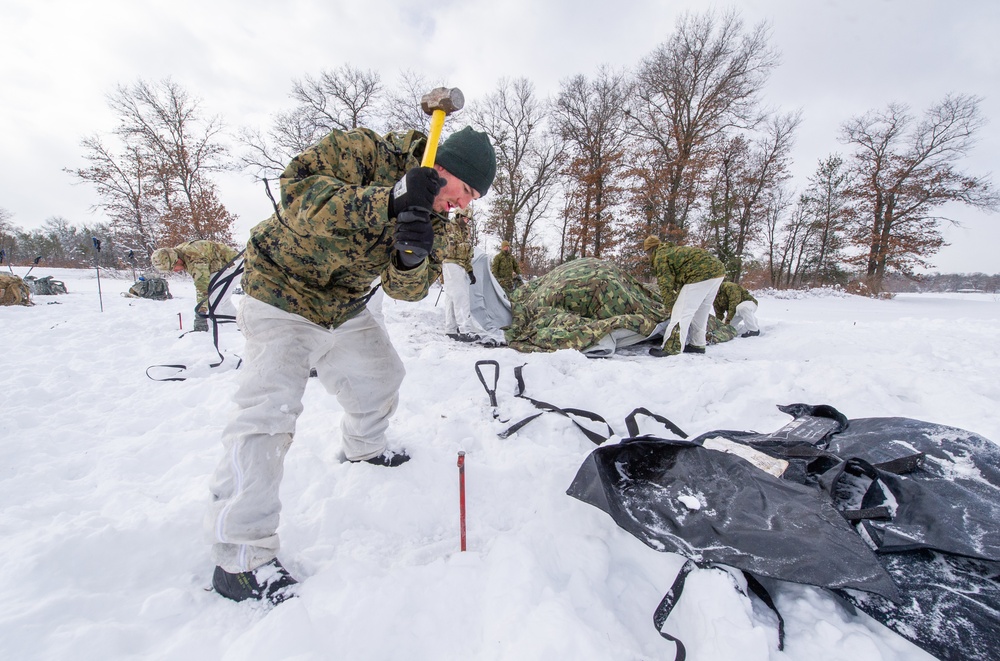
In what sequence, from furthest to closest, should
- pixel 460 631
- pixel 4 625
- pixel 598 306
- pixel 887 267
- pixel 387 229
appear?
pixel 887 267
pixel 598 306
pixel 387 229
pixel 460 631
pixel 4 625

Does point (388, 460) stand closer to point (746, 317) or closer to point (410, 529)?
point (410, 529)

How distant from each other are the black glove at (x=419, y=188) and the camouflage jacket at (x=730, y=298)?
669 centimetres

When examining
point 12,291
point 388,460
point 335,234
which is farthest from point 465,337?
point 12,291

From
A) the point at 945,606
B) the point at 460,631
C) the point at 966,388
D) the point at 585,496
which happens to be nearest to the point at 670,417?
the point at 585,496

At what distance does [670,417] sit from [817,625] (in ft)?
5.42

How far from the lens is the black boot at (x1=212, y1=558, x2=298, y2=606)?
1.32 meters

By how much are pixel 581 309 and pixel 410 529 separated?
4435mm

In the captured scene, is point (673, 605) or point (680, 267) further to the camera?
point (680, 267)

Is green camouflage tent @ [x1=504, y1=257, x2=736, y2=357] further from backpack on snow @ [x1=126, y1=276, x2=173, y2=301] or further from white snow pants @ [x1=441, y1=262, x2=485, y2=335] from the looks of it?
backpack on snow @ [x1=126, y1=276, x2=173, y2=301]

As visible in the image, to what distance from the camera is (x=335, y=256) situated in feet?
5.08

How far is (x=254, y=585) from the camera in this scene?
52.4 inches

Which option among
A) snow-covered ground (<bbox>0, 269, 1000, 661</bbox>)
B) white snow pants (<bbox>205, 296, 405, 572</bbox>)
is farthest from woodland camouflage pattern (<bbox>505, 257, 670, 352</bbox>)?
white snow pants (<bbox>205, 296, 405, 572</bbox>)

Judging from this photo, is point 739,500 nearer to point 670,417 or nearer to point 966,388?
point 670,417

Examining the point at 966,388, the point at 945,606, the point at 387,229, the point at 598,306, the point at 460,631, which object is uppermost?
the point at 387,229
